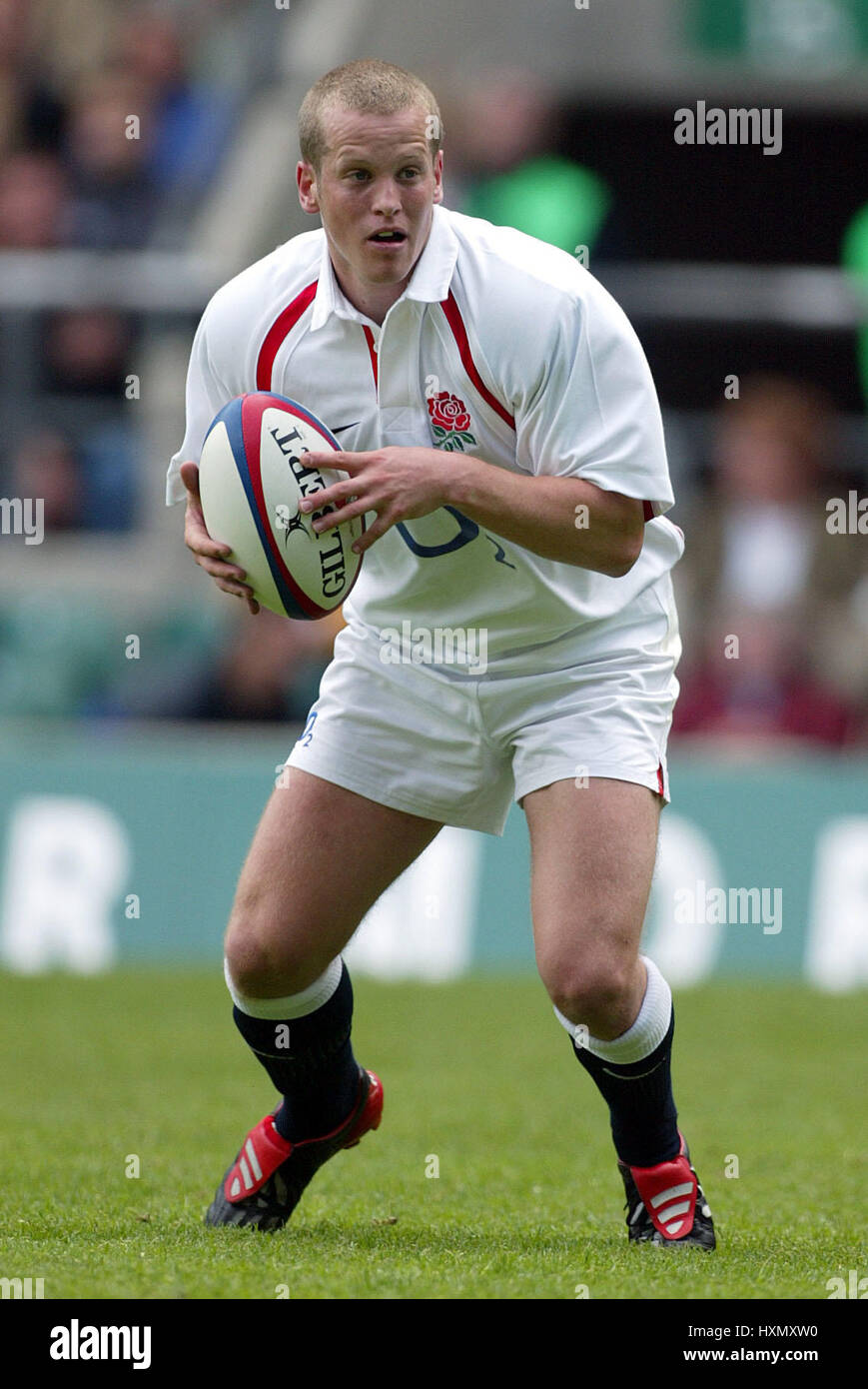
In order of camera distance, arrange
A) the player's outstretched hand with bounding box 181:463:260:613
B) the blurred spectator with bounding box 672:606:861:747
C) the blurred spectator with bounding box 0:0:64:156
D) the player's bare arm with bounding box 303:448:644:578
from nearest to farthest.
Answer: the player's bare arm with bounding box 303:448:644:578, the player's outstretched hand with bounding box 181:463:260:613, the blurred spectator with bounding box 672:606:861:747, the blurred spectator with bounding box 0:0:64:156

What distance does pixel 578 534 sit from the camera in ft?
15.1

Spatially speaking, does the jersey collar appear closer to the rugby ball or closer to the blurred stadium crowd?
the rugby ball

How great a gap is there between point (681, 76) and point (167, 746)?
667 cm

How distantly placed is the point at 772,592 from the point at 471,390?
25.6ft

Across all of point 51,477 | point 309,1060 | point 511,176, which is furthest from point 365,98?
point 511,176

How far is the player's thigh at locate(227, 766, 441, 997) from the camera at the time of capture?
4.95 m

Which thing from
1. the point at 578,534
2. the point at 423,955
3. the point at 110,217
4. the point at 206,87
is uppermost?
the point at 206,87

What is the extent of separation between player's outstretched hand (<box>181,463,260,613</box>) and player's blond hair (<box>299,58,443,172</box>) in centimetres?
80

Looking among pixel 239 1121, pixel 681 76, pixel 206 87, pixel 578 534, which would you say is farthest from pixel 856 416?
pixel 578 534

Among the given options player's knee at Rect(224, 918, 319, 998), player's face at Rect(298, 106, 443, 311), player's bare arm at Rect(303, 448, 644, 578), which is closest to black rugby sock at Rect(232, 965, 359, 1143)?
player's knee at Rect(224, 918, 319, 998)

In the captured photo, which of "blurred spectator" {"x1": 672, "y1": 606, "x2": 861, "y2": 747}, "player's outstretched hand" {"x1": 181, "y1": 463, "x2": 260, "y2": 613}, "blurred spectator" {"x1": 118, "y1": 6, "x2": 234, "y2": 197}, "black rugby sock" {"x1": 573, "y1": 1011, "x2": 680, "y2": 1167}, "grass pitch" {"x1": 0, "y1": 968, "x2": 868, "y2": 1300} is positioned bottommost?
"grass pitch" {"x1": 0, "y1": 968, "x2": 868, "y2": 1300}

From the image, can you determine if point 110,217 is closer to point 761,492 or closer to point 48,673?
point 48,673

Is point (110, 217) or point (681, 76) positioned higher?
point (681, 76)

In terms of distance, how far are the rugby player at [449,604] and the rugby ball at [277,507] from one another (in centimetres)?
10
